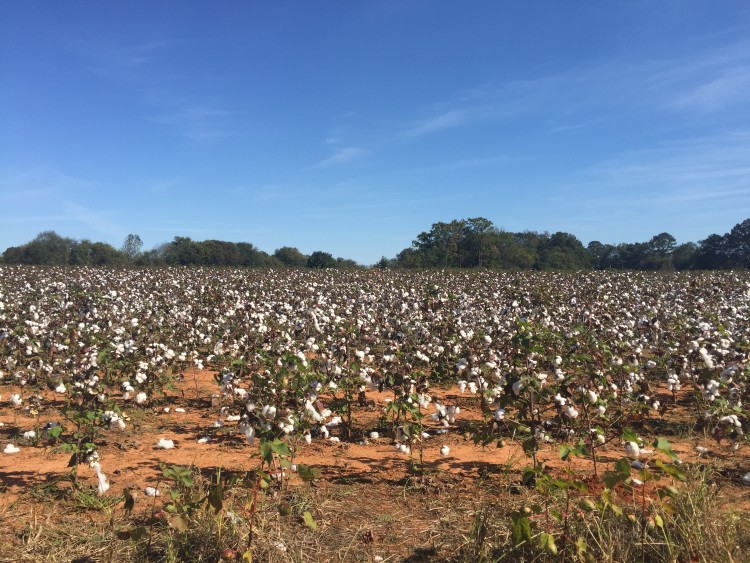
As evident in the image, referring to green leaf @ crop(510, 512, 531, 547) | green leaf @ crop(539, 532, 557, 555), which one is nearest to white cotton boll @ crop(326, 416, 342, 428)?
green leaf @ crop(510, 512, 531, 547)

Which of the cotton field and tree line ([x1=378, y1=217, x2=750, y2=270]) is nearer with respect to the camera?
the cotton field

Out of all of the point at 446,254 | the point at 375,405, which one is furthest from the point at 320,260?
the point at 375,405

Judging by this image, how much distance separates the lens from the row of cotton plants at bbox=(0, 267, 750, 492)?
18.1ft

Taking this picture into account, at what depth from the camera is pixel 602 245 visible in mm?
100000

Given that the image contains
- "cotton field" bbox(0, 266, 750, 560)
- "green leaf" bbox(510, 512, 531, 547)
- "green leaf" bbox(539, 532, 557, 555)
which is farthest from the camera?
"cotton field" bbox(0, 266, 750, 560)

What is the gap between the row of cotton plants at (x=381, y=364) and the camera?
18.1 ft

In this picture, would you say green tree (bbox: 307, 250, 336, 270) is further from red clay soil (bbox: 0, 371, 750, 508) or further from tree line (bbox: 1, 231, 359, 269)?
red clay soil (bbox: 0, 371, 750, 508)

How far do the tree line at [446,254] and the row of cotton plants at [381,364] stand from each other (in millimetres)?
36622

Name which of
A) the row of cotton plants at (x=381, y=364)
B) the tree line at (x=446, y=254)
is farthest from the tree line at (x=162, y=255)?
the row of cotton plants at (x=381, y=364)

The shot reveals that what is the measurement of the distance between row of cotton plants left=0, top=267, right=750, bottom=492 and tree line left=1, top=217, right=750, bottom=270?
1442 inches

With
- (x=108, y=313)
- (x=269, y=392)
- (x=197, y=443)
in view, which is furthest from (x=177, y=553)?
(x=108, y=313)

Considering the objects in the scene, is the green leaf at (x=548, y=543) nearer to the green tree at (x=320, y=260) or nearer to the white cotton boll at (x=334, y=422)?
the white cotton boll at (x=334, y=422)

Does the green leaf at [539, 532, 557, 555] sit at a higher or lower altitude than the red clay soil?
higher

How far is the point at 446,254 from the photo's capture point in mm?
62938
